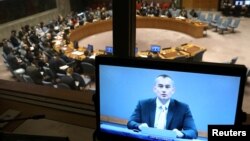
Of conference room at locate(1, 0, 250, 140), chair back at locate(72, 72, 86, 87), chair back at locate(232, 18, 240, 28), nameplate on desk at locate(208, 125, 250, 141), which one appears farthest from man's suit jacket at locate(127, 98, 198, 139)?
chair back at locate(232, 18, 240, 28)

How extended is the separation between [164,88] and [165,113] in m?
0.12

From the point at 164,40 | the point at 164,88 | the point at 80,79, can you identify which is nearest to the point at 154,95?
the point at 164,88

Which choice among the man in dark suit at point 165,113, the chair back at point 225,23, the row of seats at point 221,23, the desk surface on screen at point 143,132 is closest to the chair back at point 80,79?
the desk surface on screen at point 143,132

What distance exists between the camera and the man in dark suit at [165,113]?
1315 millimetres

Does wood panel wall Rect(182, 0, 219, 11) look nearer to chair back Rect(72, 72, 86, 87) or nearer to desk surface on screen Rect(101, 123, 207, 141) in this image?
chair back Rect(72, 72, 86, 87)

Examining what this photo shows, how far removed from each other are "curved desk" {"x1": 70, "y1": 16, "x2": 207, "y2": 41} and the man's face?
10.1 meters

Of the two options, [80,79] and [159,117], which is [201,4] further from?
[159,117]

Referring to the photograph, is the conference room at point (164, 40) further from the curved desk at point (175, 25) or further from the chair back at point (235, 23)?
Result: the chair back at point (235, 23)

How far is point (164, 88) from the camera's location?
4.30 ft

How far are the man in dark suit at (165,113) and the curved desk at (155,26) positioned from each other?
33.1 feet

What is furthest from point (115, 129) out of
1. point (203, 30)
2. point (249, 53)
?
point (203, 30)

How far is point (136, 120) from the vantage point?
140cm

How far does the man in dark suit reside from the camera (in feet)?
4.32

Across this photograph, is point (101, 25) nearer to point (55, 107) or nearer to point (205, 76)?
point (55, 107)
